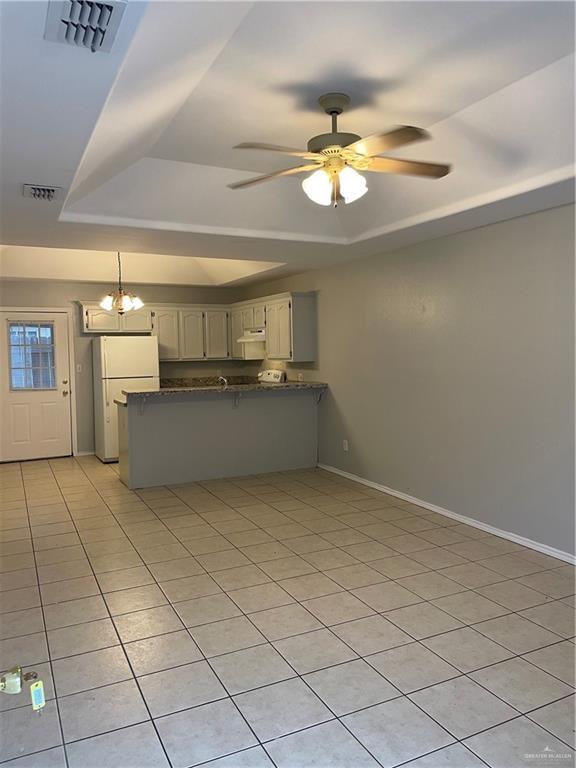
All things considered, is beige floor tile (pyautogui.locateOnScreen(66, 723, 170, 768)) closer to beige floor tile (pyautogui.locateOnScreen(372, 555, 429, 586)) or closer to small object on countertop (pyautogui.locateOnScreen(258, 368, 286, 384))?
beige floor tile (pyautogui.locateOnScreen(372, 555, 429, 586))

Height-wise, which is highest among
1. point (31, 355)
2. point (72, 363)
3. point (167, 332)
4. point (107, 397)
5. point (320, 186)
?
point (320, 186)

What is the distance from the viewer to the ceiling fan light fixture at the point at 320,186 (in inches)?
107

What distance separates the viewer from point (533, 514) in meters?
3.91

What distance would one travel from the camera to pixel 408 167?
271 centimetres

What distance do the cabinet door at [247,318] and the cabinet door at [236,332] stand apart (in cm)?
13

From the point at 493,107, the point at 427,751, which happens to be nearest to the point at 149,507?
the point at 427,751

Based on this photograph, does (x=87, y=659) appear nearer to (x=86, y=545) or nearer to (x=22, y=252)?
(x=86, y=545)

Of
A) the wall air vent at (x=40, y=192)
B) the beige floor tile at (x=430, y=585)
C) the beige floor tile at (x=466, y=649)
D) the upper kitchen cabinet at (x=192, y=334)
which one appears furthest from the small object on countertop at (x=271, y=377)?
the beige floor tile at (x=466, y=649)

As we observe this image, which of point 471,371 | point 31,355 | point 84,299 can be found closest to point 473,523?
point 471,371

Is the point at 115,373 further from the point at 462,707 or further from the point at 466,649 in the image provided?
the point at 462,707

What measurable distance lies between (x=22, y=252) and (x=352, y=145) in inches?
216

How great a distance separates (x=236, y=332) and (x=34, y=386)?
9.17ft

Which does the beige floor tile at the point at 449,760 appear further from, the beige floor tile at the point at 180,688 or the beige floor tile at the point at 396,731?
the beige floor tile at the point at 180,688

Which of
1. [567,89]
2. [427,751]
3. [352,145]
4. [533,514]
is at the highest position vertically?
[567,89]
